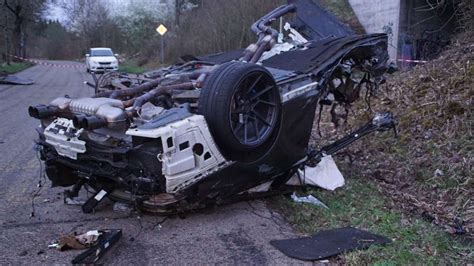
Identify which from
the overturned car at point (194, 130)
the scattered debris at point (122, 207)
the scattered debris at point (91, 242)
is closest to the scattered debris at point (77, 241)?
the scattered debris at point (91, 242)

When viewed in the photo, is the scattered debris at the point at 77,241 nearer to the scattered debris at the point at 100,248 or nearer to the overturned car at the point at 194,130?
the scattered debris at the point at 100,248

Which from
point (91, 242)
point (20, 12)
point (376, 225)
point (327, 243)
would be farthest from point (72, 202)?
point (20, 12)

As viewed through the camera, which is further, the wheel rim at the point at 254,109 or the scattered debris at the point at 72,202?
the scattered debris at the point at 72,202

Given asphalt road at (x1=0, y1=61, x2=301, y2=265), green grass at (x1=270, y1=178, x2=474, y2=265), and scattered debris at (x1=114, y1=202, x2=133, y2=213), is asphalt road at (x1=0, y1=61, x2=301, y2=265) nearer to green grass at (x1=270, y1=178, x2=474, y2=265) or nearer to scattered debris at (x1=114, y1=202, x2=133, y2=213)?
scattered debris at (x1=114, y1=202, x2=133, y2=213)

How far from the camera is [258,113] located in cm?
450

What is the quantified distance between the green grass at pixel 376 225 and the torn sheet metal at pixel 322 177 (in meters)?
0.08

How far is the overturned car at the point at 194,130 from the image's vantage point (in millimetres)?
3979

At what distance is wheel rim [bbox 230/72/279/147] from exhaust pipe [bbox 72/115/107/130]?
1.06 metres

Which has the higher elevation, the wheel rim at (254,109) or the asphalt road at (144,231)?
the wheel rim at (254,109)

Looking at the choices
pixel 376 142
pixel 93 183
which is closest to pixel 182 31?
pixel 376 142

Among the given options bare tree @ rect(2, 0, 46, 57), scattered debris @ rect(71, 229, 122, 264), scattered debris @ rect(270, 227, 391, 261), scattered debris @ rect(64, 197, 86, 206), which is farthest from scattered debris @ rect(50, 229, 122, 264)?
bare tree @ rect(2, 0, 46, 57)

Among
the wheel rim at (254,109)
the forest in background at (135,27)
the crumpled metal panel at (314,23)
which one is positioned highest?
the crumpled metal panel at (314,23)

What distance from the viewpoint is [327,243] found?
13.1 feet

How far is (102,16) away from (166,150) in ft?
156
